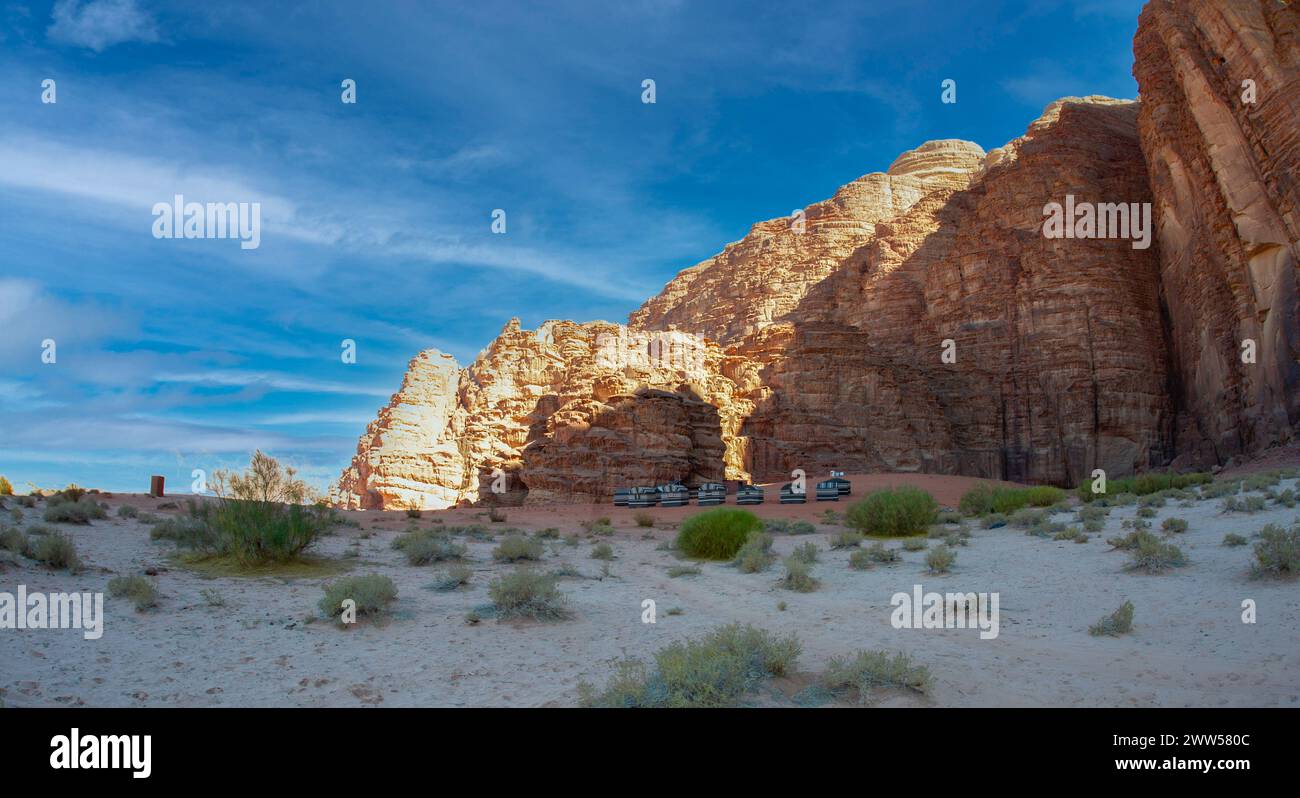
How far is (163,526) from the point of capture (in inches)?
588

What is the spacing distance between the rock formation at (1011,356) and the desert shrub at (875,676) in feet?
116

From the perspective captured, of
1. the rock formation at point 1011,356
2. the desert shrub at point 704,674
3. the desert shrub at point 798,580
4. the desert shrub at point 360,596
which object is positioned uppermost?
the rock formation at point 1011,356

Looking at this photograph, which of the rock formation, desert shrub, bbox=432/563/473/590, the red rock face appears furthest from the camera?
the rock formation

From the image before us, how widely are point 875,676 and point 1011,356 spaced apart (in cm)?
5767

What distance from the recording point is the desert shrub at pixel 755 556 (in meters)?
13.3

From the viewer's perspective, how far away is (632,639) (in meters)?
7.90

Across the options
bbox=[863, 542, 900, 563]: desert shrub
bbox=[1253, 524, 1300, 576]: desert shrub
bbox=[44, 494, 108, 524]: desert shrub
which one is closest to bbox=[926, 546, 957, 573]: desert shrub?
bbox=[863, 542, 900, 563]: desert shrub

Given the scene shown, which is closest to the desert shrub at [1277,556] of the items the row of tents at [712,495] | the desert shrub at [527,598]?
the desert shrub at [527,598]

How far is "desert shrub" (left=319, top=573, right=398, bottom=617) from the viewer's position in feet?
26.7

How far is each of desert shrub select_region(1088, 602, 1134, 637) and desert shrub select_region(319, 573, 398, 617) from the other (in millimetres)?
7869

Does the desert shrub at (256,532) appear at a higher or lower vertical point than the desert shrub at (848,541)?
higher

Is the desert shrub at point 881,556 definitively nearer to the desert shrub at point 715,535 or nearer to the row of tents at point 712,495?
the desert shrub at point 715,535

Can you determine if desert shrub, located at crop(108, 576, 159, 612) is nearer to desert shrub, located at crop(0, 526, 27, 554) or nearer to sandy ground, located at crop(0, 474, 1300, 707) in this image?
sandy ground, located at crop(0, 474, 1300, 707)

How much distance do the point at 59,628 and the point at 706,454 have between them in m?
39.2
